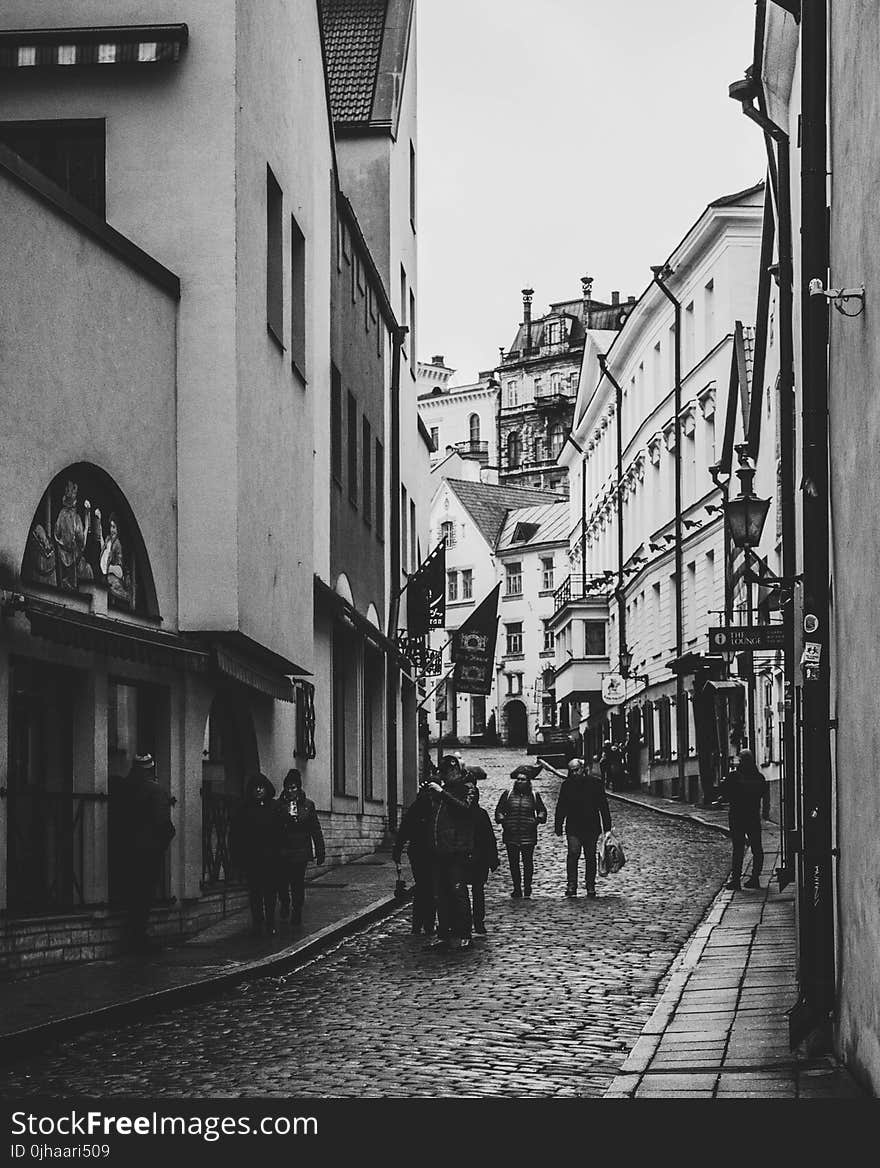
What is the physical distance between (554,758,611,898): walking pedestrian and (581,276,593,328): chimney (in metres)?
104

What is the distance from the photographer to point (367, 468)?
117ft

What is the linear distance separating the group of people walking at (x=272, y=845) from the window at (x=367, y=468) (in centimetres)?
1447

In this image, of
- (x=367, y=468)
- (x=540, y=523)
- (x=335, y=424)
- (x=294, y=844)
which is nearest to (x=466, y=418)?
(x=540, y=523)

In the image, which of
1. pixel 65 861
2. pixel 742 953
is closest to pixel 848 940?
pixel 742 953

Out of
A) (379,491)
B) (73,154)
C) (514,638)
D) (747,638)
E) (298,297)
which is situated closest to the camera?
(747,638)

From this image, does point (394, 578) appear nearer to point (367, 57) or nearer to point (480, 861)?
point (367, 57)

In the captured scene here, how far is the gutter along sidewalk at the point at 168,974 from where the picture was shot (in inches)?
508

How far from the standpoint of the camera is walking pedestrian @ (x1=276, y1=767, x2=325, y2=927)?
20312 millimetres

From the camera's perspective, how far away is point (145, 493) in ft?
63.6

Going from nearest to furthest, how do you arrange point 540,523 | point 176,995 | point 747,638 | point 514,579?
point 176,995 → point 747,638 → point 514,579 → point 540,523

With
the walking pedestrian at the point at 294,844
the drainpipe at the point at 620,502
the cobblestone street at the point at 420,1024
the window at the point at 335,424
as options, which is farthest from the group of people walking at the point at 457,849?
the drainpipe at the point at 620,502

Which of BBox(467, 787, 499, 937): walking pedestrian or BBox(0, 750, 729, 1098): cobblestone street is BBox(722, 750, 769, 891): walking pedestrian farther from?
BBox(467, 787, 499, 937): walking pedestrian

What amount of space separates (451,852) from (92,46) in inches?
356

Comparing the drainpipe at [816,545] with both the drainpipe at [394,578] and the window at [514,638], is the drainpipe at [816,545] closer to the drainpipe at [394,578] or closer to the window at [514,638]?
the drainpipe at [394,578]
